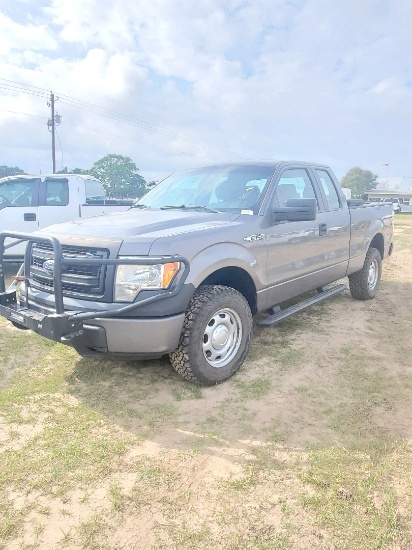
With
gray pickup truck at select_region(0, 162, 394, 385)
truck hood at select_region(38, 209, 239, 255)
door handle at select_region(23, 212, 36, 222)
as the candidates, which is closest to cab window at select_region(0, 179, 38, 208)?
door handle at select_region(23, 212, 36, 222)

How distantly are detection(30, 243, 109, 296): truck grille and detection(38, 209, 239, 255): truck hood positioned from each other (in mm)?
73

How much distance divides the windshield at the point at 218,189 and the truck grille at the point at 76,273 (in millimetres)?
1381

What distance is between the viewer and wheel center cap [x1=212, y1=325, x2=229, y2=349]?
136 inches

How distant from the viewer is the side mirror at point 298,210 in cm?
367

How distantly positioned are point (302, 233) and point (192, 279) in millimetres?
1822

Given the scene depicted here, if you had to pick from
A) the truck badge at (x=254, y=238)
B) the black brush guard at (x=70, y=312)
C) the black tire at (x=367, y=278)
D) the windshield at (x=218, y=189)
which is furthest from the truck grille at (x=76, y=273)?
the black tire at (x=367, y=278)

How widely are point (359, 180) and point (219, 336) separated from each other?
97.4 metres

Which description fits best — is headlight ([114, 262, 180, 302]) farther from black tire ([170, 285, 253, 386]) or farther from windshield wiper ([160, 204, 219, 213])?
windshield wiper ([160, 204, 219, 213])

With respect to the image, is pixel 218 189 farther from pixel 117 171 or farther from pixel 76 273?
pixel 117 171

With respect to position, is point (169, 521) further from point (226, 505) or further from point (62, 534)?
point (62, 534)

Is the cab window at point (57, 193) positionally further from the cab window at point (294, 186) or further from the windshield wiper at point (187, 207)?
the cab window at point (294, 186)

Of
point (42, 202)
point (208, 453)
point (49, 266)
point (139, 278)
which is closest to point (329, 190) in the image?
point (139, 278)

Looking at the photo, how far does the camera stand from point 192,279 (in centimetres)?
312

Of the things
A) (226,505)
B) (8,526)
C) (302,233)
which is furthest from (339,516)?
(302,233)
